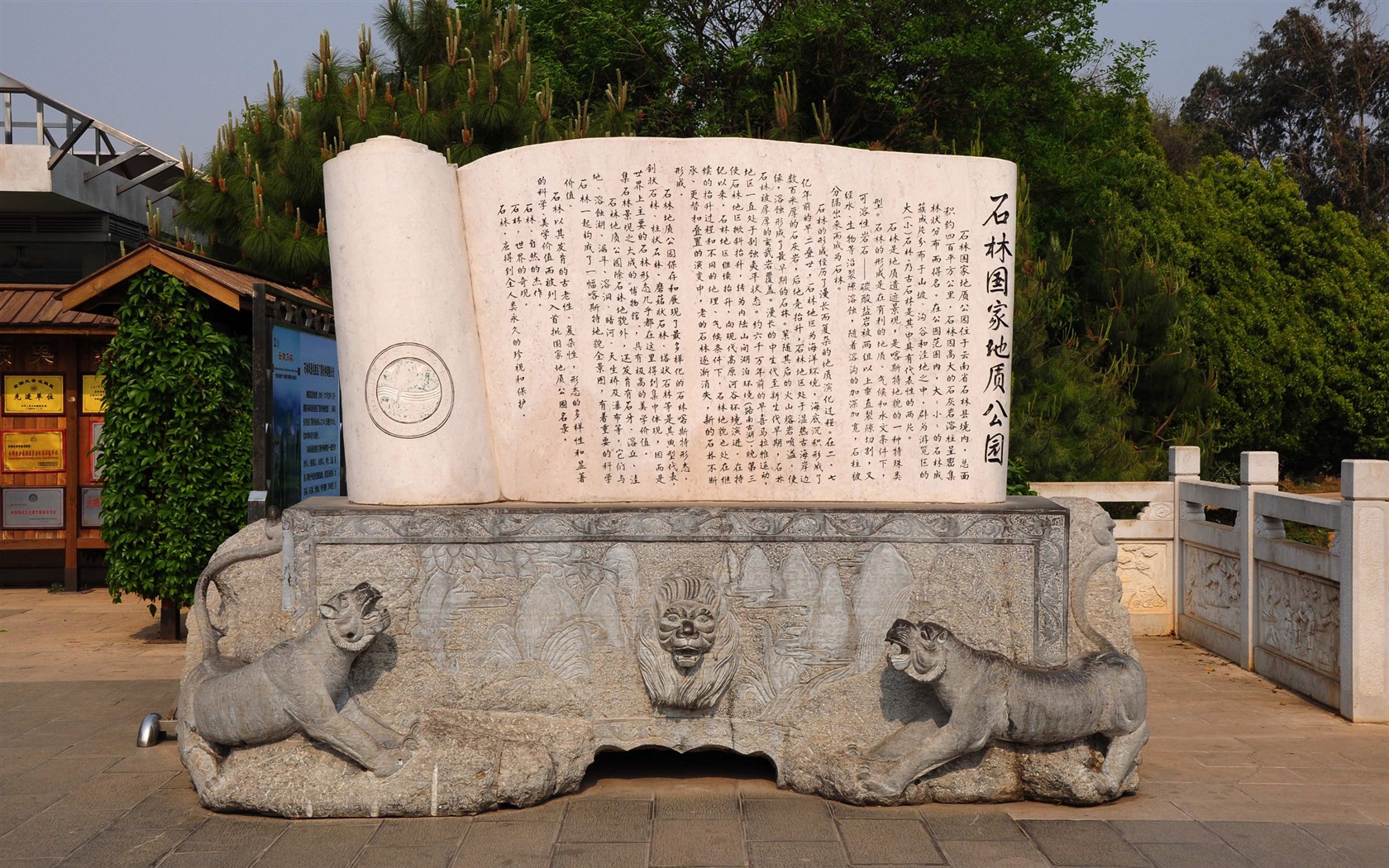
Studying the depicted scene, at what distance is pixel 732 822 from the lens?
13.4 ft

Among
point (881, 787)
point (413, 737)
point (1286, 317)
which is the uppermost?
point (1286, 317)

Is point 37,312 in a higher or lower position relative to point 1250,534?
higher

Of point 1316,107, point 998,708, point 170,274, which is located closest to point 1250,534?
point 998,708

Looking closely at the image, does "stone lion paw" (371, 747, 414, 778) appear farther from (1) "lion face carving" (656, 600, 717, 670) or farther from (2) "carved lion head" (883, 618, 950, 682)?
(2) "carved lion head" (883, 618, 950, 682)

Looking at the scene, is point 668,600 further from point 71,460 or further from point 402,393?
point 71,460

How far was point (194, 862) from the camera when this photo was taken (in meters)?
3.72

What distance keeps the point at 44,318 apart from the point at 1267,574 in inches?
387

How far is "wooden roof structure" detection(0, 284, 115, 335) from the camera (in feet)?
30.7

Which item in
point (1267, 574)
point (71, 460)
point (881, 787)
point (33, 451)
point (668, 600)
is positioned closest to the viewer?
point (881, 787)

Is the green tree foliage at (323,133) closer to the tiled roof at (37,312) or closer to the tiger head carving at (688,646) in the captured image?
the tiled roof at (37,312)

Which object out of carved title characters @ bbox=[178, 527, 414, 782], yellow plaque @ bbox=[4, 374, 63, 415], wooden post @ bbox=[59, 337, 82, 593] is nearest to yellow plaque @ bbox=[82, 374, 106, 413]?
wooden post @ bbox=[59, 337, 82, 593]

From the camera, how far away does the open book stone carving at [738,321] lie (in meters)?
4.80

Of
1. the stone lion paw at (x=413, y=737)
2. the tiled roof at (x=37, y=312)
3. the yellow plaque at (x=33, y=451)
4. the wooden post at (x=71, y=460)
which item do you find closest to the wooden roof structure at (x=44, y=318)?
the tiled roof at (x=37, y=312)

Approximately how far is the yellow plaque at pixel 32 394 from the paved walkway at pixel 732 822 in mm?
5297
